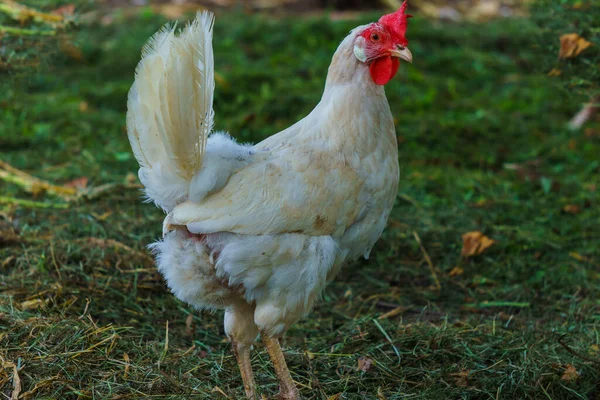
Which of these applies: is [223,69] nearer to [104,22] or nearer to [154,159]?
[104,22]

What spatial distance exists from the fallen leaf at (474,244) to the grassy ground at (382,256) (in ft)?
0.20

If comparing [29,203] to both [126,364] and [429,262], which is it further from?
[429,262]

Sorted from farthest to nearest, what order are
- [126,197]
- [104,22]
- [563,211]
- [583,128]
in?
[104,22]
[583,128]
[563,211]
[126,197]

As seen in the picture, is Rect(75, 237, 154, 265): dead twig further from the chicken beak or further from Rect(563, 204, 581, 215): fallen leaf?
Rect(563, 204, 581, 215): fallen leaf

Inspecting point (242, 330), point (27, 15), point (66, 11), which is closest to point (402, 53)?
point (242, 330)

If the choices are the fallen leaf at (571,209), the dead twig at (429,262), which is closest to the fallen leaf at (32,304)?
the dead twig at (429,262)

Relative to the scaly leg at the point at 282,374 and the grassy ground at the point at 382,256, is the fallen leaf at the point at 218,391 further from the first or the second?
the scaly leg at the point at 282,374

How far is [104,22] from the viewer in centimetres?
922

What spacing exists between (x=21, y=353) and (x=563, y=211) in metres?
3.91

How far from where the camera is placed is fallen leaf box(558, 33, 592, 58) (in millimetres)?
3926

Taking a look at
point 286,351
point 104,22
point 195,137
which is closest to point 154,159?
point 195,137

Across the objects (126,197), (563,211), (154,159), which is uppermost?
(154,159)

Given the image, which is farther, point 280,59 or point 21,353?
point 280,59

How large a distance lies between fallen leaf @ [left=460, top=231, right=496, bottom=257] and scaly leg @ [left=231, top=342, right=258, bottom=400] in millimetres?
1976
